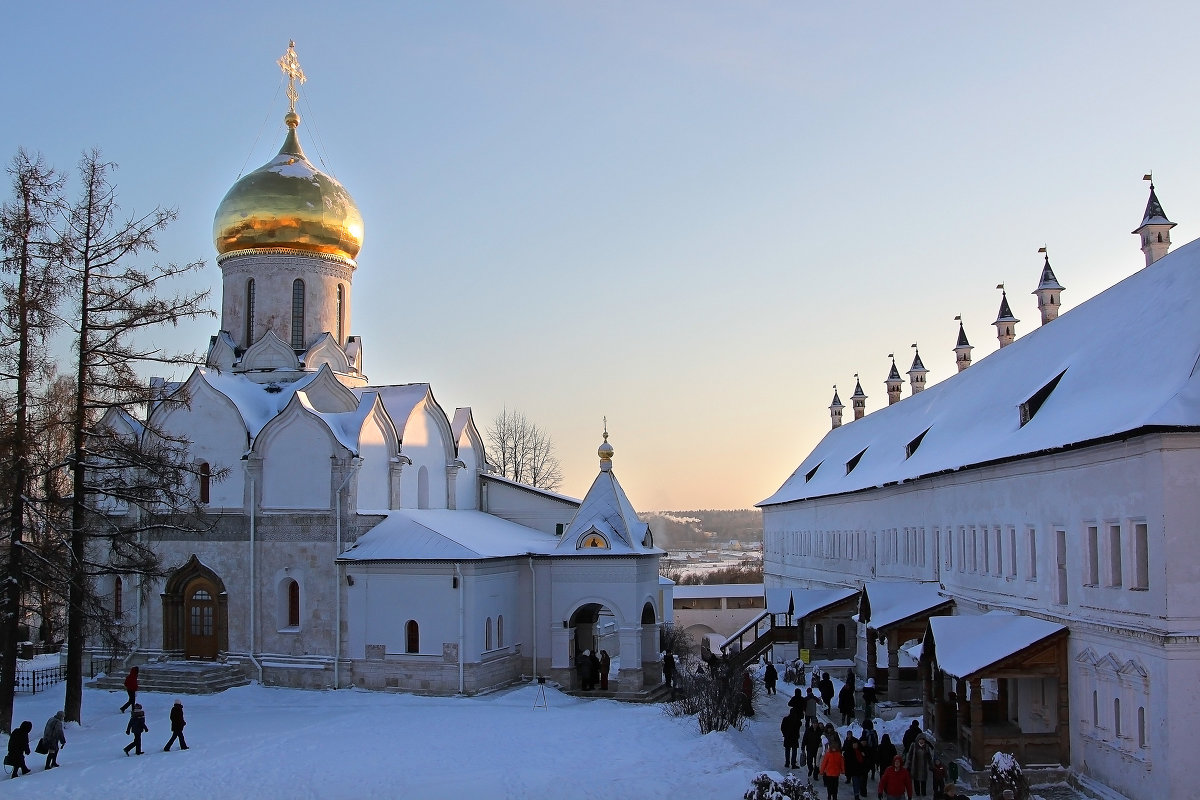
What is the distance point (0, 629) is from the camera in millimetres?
20844

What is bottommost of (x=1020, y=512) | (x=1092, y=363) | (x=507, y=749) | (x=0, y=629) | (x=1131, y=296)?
(x=507, y=749)

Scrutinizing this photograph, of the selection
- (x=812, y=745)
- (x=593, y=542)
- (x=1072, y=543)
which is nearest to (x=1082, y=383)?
(x=1072, y=543)

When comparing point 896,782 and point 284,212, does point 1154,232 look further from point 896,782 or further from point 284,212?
point 284,212

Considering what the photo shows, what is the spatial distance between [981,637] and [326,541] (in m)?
15.8

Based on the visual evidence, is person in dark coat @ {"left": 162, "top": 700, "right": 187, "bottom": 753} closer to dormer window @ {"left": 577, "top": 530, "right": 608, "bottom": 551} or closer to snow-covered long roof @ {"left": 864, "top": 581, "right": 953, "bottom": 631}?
dormer window @ {"left": 577, "top": 530, "right": 608, "bottom": 551}

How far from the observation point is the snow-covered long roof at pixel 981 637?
51.8 ft

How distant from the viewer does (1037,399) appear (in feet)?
59.9

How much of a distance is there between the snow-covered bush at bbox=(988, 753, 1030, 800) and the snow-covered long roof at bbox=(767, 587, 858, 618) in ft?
45.1

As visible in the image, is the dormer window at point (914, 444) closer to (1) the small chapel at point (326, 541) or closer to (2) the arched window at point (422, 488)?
(1) the small chapel at point (326, 541)

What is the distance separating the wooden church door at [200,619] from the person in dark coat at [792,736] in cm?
1570

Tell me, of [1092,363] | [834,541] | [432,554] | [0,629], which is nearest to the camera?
[1092,363]

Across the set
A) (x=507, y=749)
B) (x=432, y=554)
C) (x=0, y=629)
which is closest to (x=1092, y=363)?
(x=507, y=749)

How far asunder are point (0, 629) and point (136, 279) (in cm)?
751

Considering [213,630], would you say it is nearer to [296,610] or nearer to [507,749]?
[296,610]
